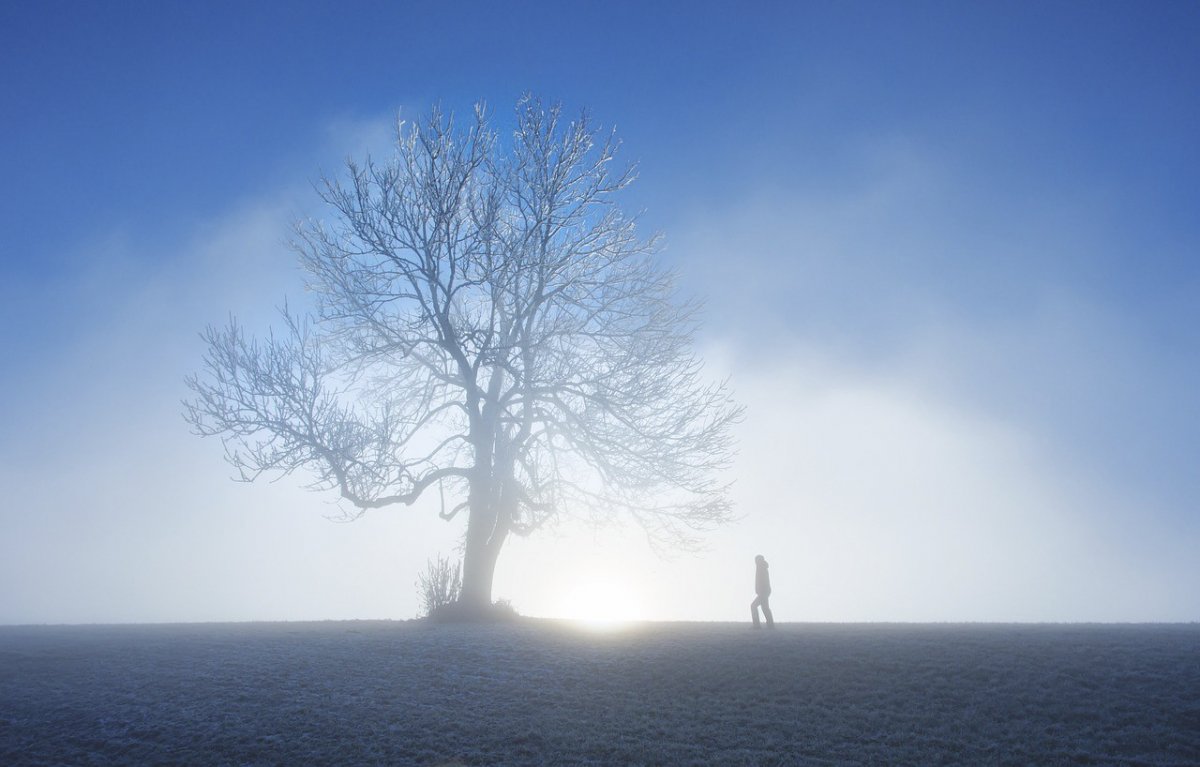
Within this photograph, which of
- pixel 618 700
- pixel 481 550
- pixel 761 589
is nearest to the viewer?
pixel 618 700

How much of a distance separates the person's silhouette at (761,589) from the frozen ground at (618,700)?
1.56 meters

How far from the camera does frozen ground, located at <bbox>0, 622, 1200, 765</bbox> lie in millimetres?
9789

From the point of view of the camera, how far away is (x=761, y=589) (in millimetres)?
18125

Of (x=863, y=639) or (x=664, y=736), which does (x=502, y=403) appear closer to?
(x=863, y=639)

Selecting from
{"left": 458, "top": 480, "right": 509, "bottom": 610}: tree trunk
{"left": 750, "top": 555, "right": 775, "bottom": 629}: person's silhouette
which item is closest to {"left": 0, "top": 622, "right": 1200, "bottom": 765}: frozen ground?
{"left": 750, "top": 555, "right": 775, "bottom": 629}: person's silhouette

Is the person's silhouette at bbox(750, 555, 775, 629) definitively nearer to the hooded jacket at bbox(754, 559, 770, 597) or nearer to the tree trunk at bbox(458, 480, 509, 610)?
the hooded jacket at bbox(754, 559, 770, 597)

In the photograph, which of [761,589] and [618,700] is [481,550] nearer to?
[761,589]

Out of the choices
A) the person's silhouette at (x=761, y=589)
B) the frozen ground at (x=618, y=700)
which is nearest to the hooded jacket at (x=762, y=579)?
the person's silhouette at (x=761, y=589)

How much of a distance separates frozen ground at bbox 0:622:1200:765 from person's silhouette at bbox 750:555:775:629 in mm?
1557

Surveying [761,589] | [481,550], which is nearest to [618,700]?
[761,589]

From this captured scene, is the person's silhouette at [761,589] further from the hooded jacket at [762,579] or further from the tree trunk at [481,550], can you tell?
the tree trunk at [481,550]

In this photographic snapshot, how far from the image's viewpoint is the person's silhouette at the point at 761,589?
59.5 ft

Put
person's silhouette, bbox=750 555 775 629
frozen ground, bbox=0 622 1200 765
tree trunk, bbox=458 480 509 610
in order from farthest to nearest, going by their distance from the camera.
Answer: tree trunk, bbox=458 480 509 610
person's silhouette, bbox=750 555 775 629
frozen ground, bbox=0 622 1200 765

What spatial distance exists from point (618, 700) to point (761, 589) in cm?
727
